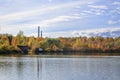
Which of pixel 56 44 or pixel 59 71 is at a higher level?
pixel 56 44

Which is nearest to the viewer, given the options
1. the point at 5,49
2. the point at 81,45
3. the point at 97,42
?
the point at 5,49

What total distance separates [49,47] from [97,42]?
42328 millimetres

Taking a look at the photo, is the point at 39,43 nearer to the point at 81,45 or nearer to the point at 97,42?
the point at 81,45

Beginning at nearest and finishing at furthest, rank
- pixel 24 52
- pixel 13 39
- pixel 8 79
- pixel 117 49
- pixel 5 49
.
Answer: pixel 8 79 < pixel 5 49 < pixel 24 52 < pixel 13 39 < pixel 117 49

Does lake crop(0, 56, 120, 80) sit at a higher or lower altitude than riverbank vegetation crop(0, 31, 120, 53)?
lower

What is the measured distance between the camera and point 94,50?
564 feet

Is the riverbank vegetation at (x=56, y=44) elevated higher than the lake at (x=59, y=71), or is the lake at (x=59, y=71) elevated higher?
the riverbank vegetation at (x=56, y=44)

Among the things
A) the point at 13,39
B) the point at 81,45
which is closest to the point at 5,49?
the point at 13,39

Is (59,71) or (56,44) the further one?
(56,44)

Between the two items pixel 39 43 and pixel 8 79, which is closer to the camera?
pixel 8 79

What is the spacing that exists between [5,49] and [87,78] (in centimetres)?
8835

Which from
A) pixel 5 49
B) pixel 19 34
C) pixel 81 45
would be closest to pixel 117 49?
pixel 81 45

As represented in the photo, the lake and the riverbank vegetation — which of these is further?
the riverbank vegetation

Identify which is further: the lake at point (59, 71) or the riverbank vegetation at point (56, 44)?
the riverbank vegetation at point (56, 44)
